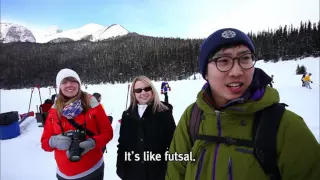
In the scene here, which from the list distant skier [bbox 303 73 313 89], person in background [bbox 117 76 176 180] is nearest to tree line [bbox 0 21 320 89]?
distant skier [bbox 303 73 313 89]

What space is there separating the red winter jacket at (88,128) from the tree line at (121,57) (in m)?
46.2

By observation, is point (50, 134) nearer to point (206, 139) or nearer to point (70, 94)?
point (70, 94)

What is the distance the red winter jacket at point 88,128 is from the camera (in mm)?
2184

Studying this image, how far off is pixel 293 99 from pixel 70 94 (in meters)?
13.3

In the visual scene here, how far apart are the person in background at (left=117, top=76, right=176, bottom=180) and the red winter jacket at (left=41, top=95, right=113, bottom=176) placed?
0.86ft

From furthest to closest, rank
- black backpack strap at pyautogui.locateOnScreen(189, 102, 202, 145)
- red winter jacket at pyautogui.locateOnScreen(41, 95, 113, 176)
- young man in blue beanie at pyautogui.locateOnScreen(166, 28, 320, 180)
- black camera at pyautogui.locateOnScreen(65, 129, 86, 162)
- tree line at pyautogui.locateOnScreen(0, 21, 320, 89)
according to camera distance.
Answer: tree line at pyautogui.locateOnScreen(0, 21, 320, 89) → red winter jacket at pyautogui.locateOnScreen(41, 95, 113, 176) → black camera at pyautogui.locateOnScreen(65, 129, 86, 162) → black backpack strap at pyautogui.locateOnScreen(189, 102, 202, 145) → young man in blue beanie at pyautogui.locateOnScreen(166, 28, 320, 180)

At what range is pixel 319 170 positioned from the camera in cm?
93

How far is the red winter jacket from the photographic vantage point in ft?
7.16

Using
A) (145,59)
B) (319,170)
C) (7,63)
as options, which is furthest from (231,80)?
(7,63)

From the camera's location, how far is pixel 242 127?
1.06 m

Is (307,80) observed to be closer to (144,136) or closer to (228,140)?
(144,136)

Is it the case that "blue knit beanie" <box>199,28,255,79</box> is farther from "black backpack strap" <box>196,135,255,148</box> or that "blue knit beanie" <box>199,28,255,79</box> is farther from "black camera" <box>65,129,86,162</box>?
"black camera" <box>65,129,86,162</box>

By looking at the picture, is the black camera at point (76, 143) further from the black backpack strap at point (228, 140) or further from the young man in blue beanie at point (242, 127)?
the black backpack strap at point (228, 140)

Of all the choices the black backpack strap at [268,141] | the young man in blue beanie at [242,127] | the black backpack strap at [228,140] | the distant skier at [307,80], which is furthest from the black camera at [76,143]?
the distant skier at [307,80]
